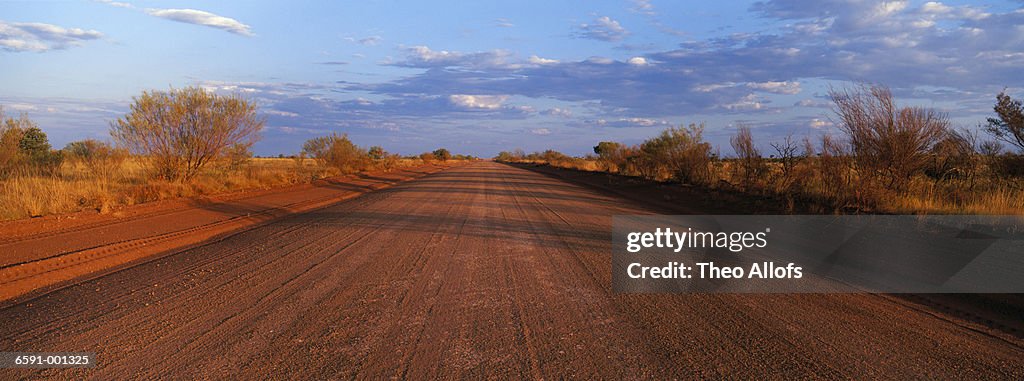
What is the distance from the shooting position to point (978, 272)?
704 cm

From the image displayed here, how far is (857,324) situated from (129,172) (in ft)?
76.0

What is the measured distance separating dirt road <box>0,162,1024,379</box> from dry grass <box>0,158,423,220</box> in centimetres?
691

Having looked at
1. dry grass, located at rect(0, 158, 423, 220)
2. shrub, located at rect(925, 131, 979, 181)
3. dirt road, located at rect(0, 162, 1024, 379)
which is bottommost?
dirt road, located at rect(0, 162, 1024, 379)

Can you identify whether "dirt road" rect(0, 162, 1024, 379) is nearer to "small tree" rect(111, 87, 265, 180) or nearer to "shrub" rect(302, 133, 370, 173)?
"small tree" rect(111, 87, 265, 180)

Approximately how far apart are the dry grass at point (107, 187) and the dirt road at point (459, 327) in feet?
22.7

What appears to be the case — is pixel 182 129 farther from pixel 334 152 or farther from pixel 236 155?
pixel 334 152

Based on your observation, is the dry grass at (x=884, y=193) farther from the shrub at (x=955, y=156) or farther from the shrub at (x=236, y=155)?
the shrub at (x=236, y=155)

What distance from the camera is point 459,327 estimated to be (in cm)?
505

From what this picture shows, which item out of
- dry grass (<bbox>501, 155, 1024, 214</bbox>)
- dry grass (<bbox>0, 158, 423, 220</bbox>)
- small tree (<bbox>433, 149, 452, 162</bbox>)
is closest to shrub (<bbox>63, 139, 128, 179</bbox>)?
dry grass (<bbox>0, 158, 423, 220</bbox>)

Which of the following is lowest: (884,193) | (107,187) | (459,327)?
(459,327)

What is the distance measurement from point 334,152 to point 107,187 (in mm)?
25072

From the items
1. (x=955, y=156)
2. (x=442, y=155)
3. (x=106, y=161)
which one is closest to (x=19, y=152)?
(x=106, y=161)

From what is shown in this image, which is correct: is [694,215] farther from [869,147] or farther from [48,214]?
[48,214]

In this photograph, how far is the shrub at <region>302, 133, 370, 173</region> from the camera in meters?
40.7
